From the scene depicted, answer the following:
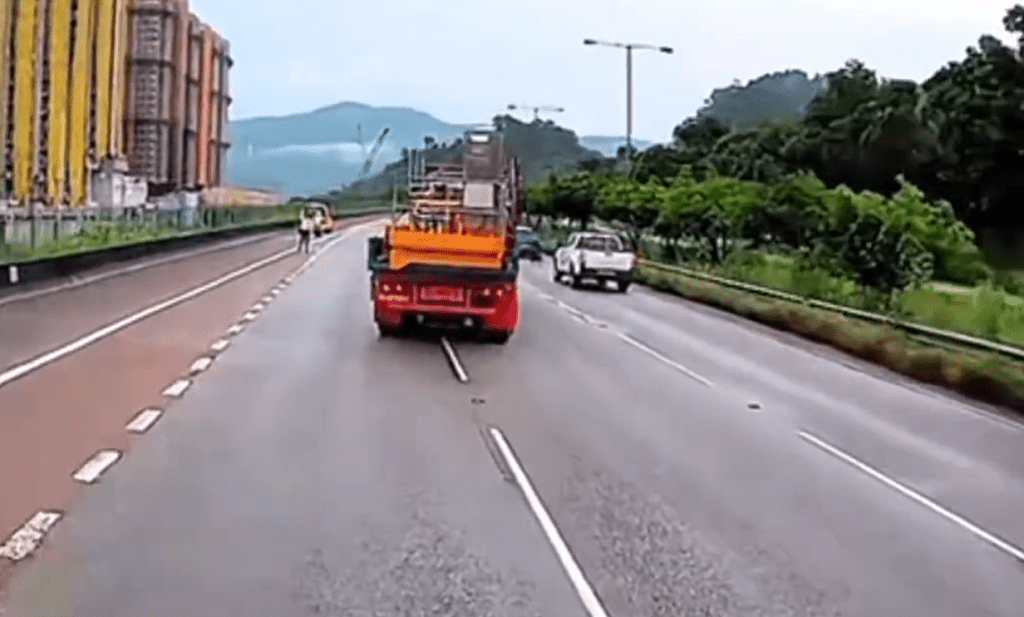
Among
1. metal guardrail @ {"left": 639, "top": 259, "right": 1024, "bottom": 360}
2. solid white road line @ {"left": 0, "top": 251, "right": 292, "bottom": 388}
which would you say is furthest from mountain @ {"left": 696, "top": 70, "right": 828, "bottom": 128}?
solid white road line @ {"left": 0, "top": 251, "right": 292, "bottom": 388}

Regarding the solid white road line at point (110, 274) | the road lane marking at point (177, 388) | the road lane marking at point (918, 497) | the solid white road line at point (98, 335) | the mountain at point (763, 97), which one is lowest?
the road lane marking at point (918, 497)

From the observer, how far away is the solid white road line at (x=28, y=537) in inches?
342

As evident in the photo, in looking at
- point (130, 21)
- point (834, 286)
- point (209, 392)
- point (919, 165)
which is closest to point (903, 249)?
point (834, 286)

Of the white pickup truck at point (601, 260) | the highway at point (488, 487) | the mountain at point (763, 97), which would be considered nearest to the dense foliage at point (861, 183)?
the white pickup truck at point (601, 260)

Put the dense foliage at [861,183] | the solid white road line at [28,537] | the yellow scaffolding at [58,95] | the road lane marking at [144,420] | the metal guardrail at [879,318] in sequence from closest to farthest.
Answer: the solid white road line at [28,537] < the road lane marking at [144,420] < the metal guardrail at [879,318] < the dense foliage at [861,183] < the yellow scaffolding at [58,95]

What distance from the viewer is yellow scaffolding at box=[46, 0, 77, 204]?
51.9m

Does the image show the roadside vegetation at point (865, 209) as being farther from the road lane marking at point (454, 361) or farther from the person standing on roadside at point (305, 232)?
the person standing on roadside at point (305, 232)

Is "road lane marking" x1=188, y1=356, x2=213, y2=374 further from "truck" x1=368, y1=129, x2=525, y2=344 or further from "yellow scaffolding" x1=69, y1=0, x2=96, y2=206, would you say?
"yellow scaffolding" x1=69, y1=0, x2=96, y2=206

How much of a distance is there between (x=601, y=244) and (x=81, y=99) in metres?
19.4

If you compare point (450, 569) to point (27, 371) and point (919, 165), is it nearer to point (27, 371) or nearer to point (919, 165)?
point (27, 371)

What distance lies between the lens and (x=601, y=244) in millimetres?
48312

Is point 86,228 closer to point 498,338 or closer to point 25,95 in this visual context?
point 25,95

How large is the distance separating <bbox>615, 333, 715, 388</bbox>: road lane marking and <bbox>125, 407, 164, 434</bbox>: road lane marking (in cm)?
783

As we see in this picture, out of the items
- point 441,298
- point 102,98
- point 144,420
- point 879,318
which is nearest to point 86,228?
point 102,98
